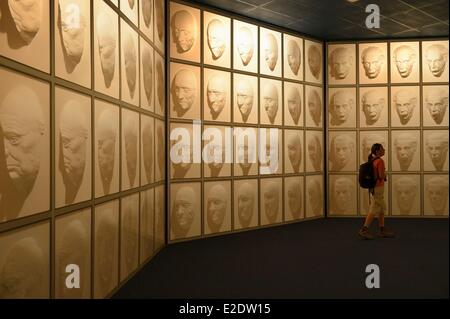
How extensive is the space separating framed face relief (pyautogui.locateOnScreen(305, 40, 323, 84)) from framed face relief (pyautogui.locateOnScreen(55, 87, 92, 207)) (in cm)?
446

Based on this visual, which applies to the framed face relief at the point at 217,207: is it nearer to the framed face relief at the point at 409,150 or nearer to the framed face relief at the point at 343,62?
the framed face relief at the point at 343,62

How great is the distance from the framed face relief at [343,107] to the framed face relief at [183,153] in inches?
108

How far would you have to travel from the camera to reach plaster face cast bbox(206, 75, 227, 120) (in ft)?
16.4

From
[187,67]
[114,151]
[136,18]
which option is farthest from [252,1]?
[114,151]

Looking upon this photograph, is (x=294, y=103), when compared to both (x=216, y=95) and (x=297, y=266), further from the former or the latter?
(x=297, y=266)

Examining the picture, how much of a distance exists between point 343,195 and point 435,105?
2067 mm

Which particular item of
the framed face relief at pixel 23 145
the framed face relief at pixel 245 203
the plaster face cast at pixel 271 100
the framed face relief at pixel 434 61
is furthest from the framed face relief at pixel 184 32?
the framed face relief at pixel 434 61

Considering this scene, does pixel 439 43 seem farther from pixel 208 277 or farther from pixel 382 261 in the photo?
pixel 208 277

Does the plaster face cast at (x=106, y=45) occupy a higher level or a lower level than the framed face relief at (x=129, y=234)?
higher

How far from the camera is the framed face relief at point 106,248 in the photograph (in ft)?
8.66

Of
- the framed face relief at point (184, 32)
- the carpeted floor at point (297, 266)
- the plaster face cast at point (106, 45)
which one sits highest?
the framed face relief at point (184, 32)

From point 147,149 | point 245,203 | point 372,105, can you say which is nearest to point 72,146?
point 147,149

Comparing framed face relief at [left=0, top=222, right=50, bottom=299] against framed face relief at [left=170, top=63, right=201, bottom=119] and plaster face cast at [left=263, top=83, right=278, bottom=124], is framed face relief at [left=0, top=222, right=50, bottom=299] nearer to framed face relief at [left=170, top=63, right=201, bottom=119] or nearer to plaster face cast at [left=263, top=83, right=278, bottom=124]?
framed face relief at [left=170, top=63, right=201, bottom=119]

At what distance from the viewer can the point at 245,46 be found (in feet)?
17.6
